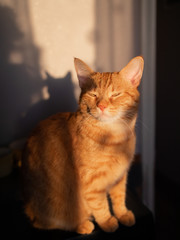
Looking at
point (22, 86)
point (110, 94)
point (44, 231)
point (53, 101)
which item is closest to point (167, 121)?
point (53, 101)

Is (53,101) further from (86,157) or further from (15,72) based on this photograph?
(86,157)

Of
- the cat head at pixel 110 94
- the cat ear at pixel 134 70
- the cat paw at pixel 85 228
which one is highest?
the cat ear at pixel 134 70

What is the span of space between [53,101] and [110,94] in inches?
24.0

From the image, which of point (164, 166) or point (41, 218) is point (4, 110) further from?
point (164, 166)

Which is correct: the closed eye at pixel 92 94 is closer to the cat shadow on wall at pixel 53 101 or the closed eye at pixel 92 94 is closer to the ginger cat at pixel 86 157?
the ginger cat at pixel 86 157

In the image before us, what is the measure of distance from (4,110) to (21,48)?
0.44m

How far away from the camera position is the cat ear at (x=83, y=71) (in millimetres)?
1019

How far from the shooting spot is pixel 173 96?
84.0 inches

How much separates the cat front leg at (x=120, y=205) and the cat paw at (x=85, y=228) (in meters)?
0.17

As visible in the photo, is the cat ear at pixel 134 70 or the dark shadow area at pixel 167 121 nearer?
the cat ear at pixel 134 70

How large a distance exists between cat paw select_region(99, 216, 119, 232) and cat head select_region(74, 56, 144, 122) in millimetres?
527

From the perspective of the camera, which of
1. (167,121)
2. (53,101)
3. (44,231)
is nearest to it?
(44,231)

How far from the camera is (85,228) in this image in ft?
3.44

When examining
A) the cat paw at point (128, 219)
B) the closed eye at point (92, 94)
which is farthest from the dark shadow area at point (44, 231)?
the closed eye at point (92, 94)
